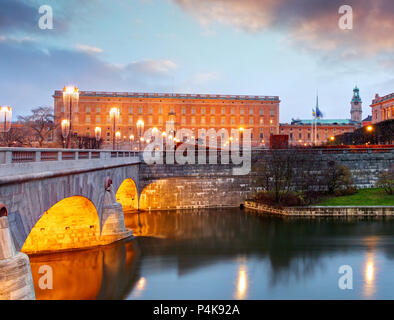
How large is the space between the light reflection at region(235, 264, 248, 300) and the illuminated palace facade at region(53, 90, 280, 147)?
288 feet

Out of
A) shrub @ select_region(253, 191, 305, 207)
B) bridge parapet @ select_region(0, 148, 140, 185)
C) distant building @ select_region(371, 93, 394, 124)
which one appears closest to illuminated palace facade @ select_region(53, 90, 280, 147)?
distant building @ select_region(371, 93, 394, 124)

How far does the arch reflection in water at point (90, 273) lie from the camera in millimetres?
15531

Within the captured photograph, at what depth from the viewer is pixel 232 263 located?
2028 centimetres

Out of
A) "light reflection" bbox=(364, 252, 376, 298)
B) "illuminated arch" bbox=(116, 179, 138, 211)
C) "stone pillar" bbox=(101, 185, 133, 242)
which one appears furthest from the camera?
"illuminated arch" bbox=(116, 179, 138, 211)

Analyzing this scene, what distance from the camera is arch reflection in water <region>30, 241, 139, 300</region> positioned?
15531 millimetres

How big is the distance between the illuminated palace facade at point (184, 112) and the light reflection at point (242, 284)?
87895mm

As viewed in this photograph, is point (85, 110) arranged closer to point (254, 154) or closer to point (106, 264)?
point (254, 154)

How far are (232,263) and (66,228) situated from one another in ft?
32.5

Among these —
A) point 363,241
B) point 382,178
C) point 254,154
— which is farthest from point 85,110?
point 363,241

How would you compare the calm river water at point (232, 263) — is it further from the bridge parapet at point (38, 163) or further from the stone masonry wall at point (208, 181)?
the stone masonry wall at point (208, 181)

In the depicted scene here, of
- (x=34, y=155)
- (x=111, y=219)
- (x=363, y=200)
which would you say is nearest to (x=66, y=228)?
(x=111, y=219)

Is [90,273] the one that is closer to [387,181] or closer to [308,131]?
[387,181]

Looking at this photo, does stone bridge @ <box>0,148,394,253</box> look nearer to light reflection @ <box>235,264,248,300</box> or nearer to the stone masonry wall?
the stone masonry wall
